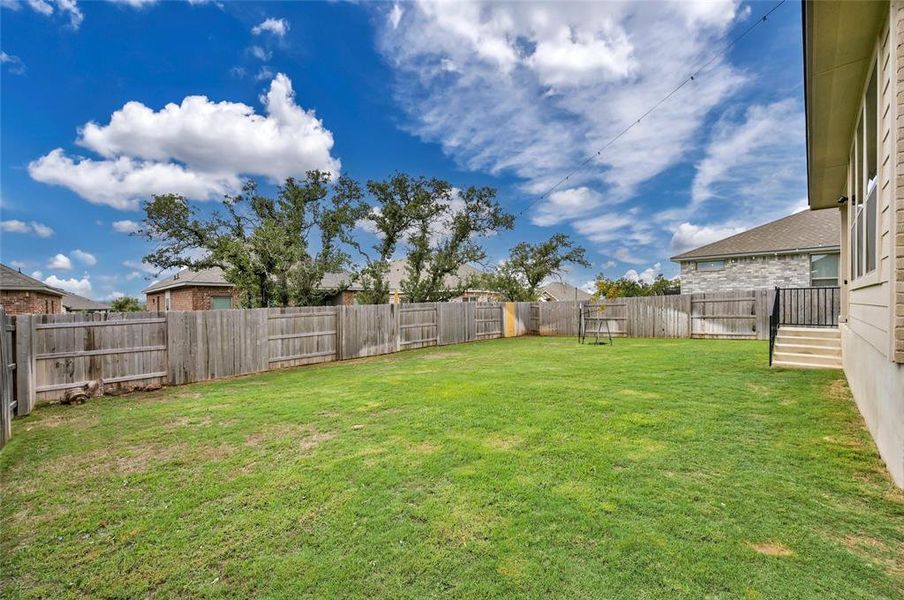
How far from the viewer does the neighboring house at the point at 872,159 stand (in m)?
3.03

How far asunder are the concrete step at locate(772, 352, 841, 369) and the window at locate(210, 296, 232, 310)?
21499 mm

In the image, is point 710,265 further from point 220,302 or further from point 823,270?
point 220,302

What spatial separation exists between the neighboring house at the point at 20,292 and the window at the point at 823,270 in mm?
29522

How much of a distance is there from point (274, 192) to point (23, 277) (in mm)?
11641

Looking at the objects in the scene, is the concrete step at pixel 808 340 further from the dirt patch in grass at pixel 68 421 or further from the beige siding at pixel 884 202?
→ the dirt patch in grass at pixel 68 421

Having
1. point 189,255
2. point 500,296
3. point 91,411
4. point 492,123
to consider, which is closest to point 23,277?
point 189,255

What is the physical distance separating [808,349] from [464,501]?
8.51 m

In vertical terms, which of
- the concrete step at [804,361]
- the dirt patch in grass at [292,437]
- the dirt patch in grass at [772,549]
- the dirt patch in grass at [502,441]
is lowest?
the dirt patch in grass at [292,437]

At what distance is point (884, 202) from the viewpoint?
3424 millimetres

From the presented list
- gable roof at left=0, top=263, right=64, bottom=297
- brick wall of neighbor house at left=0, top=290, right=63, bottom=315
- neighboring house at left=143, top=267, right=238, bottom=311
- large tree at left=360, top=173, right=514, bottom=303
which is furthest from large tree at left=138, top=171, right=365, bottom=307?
gable roof at left=0, top=263, right=64, bottom=297

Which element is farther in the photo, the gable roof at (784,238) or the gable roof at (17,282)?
the gable roof at (17,282)

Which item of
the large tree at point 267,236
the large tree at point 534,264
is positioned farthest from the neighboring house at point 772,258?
the large tree at point 267,236

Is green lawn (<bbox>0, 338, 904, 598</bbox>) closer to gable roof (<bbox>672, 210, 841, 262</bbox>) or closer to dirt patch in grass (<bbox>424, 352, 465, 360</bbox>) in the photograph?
dirt patch in grass (<bbox>424, 352, 465, 360</bbox>)

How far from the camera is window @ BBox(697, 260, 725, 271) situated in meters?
17.3
